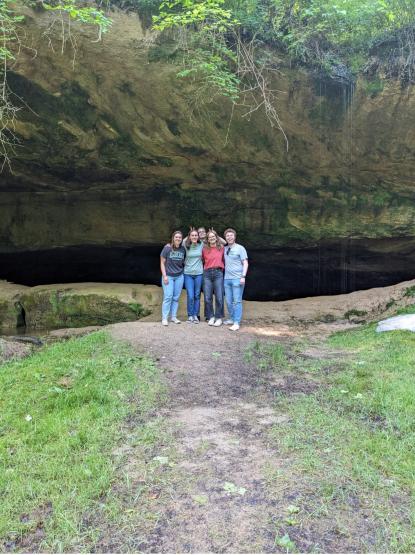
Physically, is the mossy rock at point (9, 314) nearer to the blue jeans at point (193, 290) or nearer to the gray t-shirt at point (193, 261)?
the blue jeans at point (193, 290)

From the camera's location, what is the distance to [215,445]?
3100 millimetres

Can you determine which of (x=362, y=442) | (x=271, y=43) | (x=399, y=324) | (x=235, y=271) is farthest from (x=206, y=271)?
(x=362, y=442)

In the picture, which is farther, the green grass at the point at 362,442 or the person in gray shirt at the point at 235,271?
the person in gray shirt at the point at 235,271

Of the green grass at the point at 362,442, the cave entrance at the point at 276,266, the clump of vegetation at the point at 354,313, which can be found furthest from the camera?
the cave entrance at the point at 276,266

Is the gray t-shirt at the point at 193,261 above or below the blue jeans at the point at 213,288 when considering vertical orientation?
above

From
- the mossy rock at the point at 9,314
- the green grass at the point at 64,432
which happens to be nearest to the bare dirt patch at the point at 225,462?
the green grass at the point at 64,432

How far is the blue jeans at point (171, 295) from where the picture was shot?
7.21 metres

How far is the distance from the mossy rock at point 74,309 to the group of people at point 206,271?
2.33 metres

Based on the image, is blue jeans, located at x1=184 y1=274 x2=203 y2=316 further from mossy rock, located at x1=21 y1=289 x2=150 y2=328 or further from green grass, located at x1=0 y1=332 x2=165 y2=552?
mossy rock, located at x1=21 y1=289 x2=150 y2=328

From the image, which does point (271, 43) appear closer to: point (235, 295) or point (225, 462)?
point (235, 295)

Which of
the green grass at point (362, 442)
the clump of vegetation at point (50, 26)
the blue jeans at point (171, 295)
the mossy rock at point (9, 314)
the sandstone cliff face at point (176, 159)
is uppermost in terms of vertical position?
the clump of vegetation at point (50, 26)

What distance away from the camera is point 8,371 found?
16.3 ft

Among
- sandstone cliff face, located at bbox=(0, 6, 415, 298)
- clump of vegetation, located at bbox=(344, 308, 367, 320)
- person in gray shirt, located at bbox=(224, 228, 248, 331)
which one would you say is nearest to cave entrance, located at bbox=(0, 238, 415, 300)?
sandstone cliff face, located at bbox=(0, 6, 415, 298)

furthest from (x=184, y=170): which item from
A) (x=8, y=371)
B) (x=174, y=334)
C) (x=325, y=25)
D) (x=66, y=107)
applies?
(x=8, y=371)
